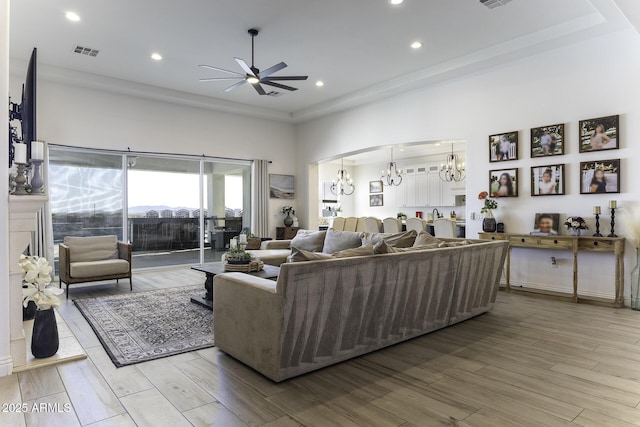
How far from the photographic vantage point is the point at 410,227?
8023mm

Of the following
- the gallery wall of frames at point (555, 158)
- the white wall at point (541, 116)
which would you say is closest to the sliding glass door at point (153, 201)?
the white wall at point (541, 116)

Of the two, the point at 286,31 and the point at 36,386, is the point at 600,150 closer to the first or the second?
the point at 286,31

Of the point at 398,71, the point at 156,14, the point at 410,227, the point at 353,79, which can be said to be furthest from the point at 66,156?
the point at 410,227

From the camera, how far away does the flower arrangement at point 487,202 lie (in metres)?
5.99

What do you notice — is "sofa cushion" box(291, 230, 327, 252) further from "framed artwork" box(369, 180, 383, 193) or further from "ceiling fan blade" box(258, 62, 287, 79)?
"framed artwork" box(369, 180, 383, 193)

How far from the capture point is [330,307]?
108 inches

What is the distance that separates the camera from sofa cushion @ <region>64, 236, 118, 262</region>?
5738 millimetres

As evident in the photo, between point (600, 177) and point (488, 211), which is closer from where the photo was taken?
point (600, 177)

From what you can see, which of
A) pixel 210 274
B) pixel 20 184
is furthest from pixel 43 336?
pixel 210 274

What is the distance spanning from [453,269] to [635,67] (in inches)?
145

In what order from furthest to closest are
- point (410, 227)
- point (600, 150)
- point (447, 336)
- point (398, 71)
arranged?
1. point (410, 227)
2. point (398, 71)
3. point (600, 150)
4. point (447, 336)

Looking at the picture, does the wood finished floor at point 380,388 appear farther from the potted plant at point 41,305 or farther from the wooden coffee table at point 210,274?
the wooden coffee table at point 210,274

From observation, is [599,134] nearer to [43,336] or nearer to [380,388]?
[380,388]

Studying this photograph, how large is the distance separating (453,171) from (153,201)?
7.66 metres
